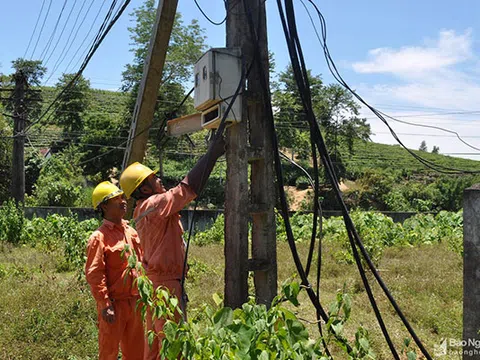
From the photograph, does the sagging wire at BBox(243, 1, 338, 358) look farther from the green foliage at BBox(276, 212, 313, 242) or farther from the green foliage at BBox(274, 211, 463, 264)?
the green foliage at BBox(276, 212, 313, 242)

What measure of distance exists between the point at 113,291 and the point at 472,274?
2892 mm

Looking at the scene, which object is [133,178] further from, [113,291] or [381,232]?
[381,232]

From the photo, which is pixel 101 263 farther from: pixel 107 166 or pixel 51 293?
pixel 107 166

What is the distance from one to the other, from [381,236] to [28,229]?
9.83 m

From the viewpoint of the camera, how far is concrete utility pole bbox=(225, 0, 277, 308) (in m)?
3.36

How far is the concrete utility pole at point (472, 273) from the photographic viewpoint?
3416 mm

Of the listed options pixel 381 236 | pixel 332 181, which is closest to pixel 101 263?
pixel 332 181

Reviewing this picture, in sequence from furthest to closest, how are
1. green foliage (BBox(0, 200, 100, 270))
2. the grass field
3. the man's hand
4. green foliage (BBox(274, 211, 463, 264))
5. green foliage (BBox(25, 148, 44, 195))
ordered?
green foliage (BBox(25, 148, 44, 195)) < green foliage (BBox(0, 200, 100, 270)) < green foliage (BBox(274, 211, 463, 264)) < the grass field < the man's hand

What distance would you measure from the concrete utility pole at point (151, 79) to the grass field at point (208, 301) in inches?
79.9

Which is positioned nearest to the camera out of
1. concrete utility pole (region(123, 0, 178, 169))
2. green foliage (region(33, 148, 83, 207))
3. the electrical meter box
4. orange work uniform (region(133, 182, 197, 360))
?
the electrical meter box

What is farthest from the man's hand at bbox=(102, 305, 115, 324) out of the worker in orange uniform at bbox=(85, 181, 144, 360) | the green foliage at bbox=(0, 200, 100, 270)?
the green foliage at bbox=(0, 200, 100, 270)

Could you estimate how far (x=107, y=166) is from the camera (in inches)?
1426

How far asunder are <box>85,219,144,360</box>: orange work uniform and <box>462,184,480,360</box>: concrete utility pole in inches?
103

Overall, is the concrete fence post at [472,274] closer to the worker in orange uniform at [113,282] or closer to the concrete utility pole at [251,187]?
the concrete utility pole at [251,187]
